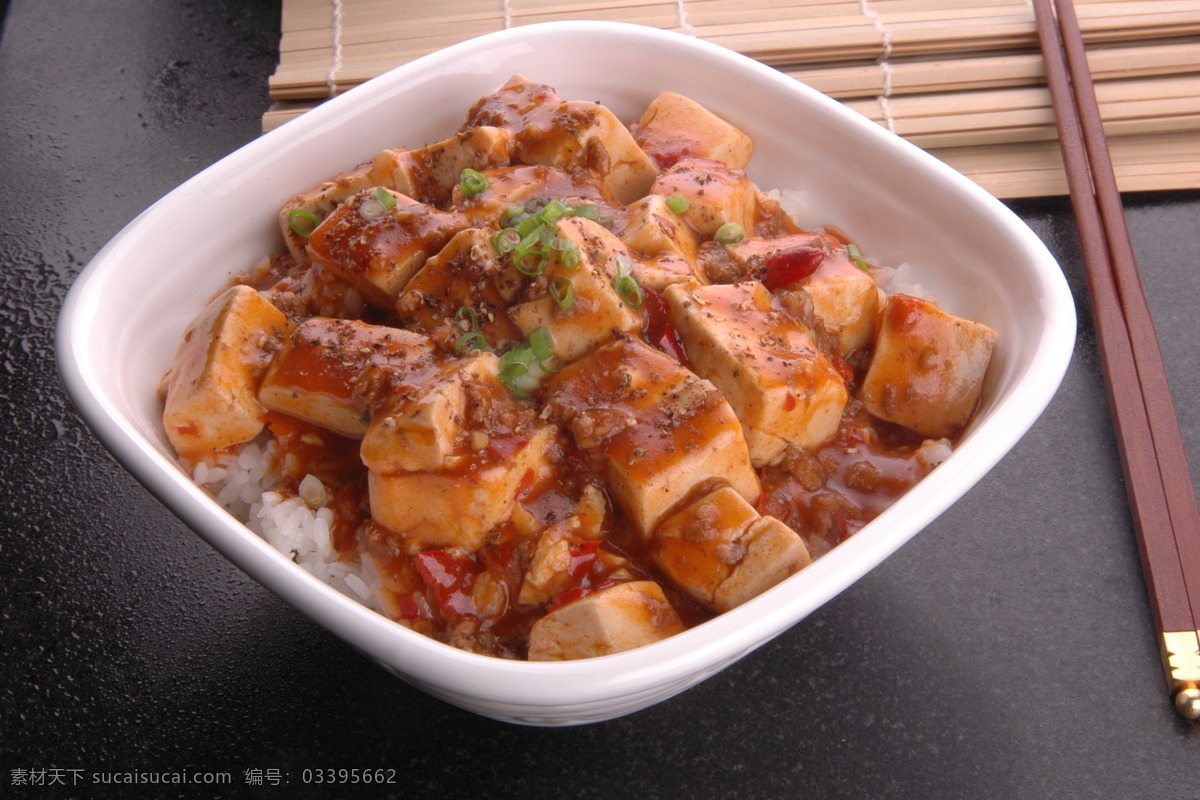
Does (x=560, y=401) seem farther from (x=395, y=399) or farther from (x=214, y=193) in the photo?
(x=214, y=193)

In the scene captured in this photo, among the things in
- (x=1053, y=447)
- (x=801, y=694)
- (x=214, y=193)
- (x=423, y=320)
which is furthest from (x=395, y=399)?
(x=1053, y=447)

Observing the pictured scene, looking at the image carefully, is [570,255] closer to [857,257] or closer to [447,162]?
[447,162]

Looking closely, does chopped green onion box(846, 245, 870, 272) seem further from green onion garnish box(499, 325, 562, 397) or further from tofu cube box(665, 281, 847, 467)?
green onion garnish box(499, 325, 562, 397)

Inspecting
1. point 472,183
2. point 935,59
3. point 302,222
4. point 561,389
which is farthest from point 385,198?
point 935,59

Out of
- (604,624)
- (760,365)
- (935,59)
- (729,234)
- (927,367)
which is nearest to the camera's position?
(604,624)

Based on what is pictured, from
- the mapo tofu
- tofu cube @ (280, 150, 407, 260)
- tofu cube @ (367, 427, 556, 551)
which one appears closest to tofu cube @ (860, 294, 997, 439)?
the mapo tofu

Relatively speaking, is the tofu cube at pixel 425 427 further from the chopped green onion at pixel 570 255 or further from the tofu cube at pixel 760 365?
the tofu cube at pixel 760 365
